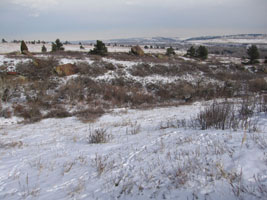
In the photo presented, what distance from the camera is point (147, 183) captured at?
2.04 meters

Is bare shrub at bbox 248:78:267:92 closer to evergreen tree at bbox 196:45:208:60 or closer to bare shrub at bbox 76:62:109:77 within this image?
bare shrub at bbox 76:62:109:77

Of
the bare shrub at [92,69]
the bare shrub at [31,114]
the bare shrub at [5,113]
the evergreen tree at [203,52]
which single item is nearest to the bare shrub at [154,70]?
the bare shrub at [92,69]

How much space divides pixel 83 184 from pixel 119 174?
1.78 feet

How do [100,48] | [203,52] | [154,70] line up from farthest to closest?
[203,52]
[100,48]
[154,70]

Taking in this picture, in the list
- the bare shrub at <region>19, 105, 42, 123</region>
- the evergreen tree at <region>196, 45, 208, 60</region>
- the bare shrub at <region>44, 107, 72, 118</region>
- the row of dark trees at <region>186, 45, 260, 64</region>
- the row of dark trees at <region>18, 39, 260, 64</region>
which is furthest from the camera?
the evergreen tree at <region>196, 45, 208, 60</region>

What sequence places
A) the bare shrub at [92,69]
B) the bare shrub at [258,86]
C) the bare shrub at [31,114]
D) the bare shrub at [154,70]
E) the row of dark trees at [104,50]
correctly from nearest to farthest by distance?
1. the bare shrub at [31,114]
2. the bare shrub at [258,86]
3. the bare shrub at [92,69]
4. the bare shrub at [154,70]
5. the row of dark trees at [104,50]

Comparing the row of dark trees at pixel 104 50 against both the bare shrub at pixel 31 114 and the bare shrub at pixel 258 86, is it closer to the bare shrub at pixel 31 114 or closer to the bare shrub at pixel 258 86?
the bare shrub at pixel 31 114

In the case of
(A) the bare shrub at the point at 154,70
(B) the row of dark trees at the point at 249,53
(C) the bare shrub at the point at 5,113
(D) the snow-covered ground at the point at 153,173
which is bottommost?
(C) the bare shrub at the point at 5,113

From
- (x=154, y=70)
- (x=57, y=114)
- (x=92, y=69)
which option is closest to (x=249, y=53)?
(x=154, y=70)

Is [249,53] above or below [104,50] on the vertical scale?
below

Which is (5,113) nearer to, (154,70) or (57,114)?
(57,114)

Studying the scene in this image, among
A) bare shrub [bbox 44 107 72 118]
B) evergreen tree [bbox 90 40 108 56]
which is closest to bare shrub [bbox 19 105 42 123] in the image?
bare shrub [bbox 44 107 72 118]

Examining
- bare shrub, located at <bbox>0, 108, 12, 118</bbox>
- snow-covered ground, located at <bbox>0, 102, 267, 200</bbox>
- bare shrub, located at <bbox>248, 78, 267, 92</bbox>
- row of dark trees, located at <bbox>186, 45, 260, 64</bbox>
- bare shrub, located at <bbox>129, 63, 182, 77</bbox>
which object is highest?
row of dark trees, located at <bbox>186, 45, 260, 64</bbox>

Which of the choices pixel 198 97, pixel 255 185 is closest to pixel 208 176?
pixel 255 185
